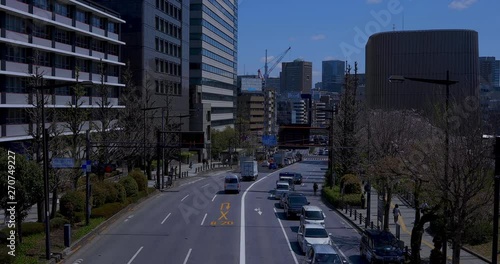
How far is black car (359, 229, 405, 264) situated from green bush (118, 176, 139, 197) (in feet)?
70.9

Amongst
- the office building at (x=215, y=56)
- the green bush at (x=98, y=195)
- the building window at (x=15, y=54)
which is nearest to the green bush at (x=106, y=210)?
the green bush at (x=98, y=195)

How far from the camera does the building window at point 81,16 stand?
5394 centimetres

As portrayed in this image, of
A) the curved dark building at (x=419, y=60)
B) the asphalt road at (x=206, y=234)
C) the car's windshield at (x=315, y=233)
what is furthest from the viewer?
the curved dark building at (x=419, y=60)

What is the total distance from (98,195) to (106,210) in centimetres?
211

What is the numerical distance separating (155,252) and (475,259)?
13847mm

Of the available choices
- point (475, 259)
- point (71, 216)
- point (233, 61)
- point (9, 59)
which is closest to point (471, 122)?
point (475, 259)

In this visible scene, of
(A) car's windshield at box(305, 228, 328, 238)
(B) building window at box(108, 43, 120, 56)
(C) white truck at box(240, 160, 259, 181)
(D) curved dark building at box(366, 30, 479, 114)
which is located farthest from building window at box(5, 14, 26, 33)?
(D) curved dark building at box(366, 30, 479, 114)

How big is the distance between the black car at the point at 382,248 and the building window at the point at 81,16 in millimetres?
39098

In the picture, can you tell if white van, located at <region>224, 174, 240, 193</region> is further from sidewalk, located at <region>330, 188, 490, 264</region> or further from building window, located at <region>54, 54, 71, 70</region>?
building window, located at <region>54, 54, 71, 70</region>

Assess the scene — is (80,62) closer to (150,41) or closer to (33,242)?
(150,41)

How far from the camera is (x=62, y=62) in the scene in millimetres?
51281

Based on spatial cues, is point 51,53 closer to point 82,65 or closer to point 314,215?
point 82,65

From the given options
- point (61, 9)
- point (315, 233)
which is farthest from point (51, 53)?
point (315, 233)

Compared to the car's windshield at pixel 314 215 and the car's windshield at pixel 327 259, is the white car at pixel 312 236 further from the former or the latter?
the car's windshield at pixel 314 215
